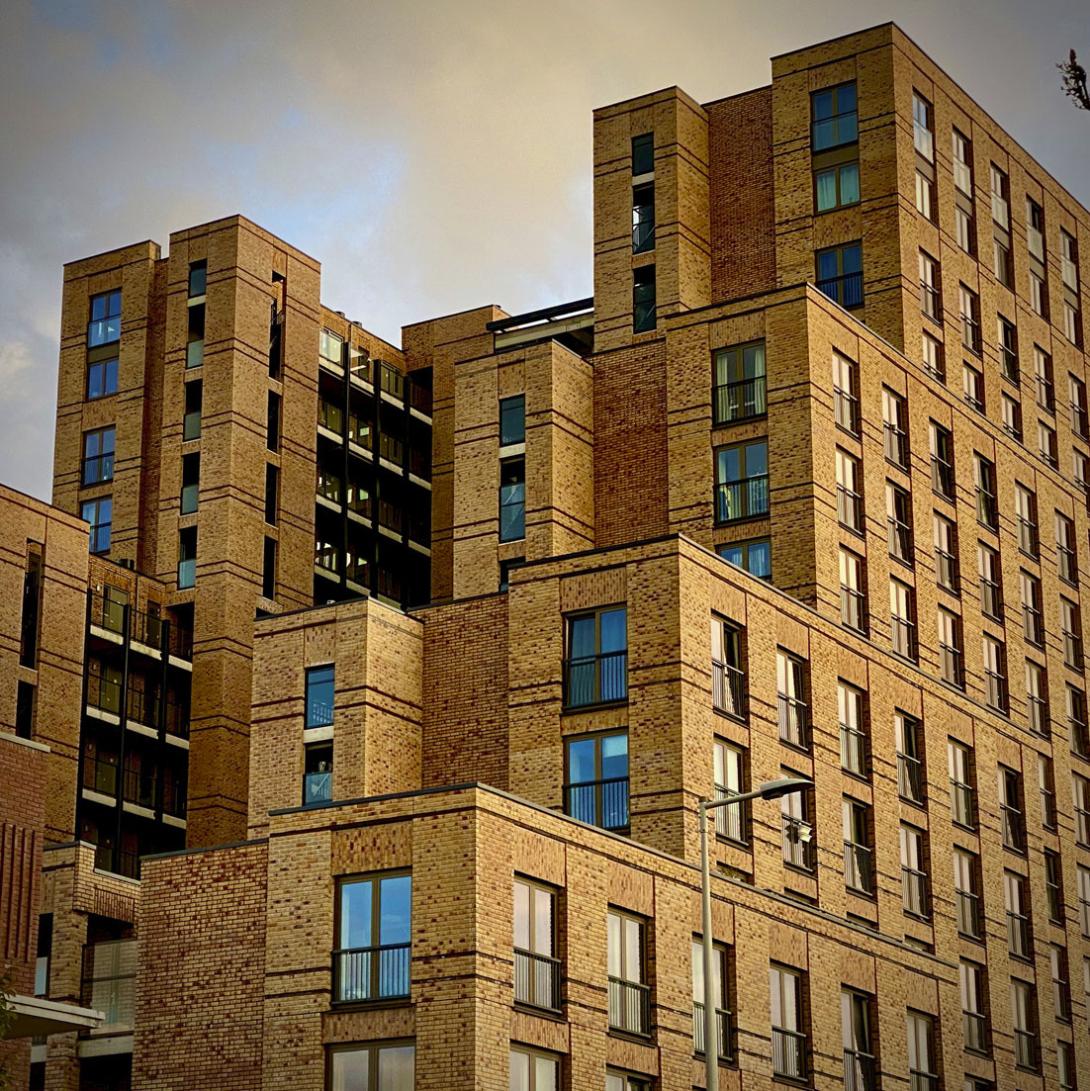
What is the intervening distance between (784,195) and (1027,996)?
26.9 metres

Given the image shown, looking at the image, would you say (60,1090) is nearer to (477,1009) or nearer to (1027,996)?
(477,1009)

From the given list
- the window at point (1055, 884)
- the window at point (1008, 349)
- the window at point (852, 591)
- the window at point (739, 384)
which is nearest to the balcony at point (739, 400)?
the window at point (739, 384)

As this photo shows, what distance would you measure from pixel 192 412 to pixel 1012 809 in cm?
3290

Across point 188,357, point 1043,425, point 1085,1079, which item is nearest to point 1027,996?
point 1085,1079

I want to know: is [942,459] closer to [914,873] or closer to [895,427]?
[895,427]

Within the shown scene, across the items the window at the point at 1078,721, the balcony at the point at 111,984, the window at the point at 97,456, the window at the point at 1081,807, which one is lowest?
the balcony at the point at 111,984

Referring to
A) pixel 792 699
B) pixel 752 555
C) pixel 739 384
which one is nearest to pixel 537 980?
pixel 792 699

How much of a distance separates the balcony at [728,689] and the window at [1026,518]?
70.3 feet

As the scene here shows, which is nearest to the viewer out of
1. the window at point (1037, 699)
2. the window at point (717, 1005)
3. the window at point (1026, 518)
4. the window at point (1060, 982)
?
the window at point (717, 1005)

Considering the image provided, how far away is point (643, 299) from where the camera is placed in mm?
76625

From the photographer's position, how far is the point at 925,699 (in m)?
68.9

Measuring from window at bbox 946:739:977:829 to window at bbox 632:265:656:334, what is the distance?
55.7 feet

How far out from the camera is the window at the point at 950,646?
72.1m

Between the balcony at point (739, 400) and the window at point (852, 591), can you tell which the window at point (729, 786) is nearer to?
the window at point (852, 591)
